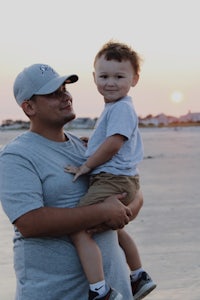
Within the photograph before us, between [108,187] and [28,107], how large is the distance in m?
0.53

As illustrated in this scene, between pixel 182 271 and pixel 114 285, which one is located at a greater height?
pixel 114 285

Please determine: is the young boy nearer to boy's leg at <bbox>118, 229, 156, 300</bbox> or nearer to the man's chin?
boy's leg at <bbox>118, 229, 156, 300</bbox>

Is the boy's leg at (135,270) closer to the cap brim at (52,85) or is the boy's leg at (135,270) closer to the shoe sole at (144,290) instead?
the shoe sole at (144,290)

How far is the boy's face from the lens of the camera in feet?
12.9

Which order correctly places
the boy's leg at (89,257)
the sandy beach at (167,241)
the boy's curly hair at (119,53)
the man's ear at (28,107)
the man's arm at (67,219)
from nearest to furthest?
the man's arm at (67,219), the boy's leg at (89,257), the man's ear at (28,107), the boy's curly hair at (119,53), the sandy beach at (167,241)

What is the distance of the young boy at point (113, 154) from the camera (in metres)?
3.59

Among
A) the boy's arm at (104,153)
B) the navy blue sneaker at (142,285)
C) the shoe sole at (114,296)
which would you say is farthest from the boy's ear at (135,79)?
the shoe sole at (114,296)

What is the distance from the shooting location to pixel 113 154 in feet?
12.4

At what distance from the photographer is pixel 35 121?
3.73 m

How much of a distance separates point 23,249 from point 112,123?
0.74m

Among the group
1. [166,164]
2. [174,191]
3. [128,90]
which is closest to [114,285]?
[128,90]

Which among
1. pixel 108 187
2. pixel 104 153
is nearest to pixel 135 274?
pixel 108 187

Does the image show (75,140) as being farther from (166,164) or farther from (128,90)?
(166,164)

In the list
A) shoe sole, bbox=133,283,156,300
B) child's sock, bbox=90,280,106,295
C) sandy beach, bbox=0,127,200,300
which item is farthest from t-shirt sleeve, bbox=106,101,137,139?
sandy beach, bbox=0,127,200,300
